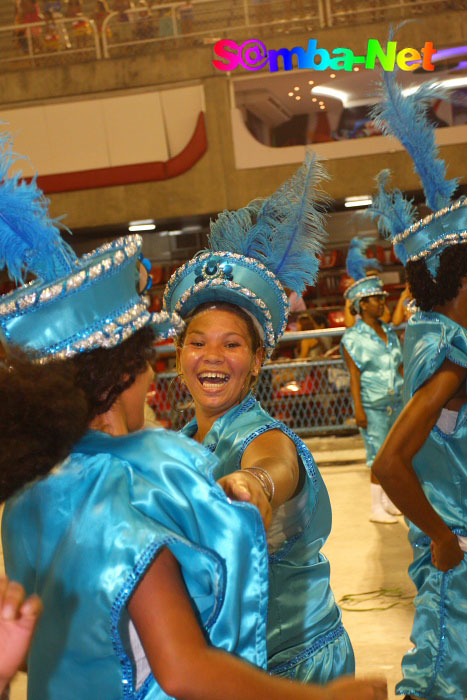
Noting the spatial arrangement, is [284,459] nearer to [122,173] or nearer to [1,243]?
[1,243]

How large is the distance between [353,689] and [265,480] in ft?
1.28

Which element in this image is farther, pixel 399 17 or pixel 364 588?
pixel 399 17

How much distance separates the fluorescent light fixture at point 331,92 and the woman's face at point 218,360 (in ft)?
43.0

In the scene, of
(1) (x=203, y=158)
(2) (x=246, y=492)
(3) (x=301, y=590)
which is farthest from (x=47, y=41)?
(2) (x=246, y=492)

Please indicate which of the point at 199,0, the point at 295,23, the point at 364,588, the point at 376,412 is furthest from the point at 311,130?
the point at 364,588

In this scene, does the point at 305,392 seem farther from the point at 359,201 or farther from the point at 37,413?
the point at 37,413

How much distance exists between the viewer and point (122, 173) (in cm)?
1345

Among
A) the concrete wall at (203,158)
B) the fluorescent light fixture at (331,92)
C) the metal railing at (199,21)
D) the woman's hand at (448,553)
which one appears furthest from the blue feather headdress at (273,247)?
the fluorescent light fixture at (331,92)

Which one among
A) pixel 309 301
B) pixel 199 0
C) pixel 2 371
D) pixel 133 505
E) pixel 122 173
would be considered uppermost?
pixel 199 0

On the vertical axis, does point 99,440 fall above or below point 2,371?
below

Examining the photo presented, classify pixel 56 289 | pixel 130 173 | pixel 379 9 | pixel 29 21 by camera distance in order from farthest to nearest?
pixel 29 21 < pixel 130 173 < pixel 379 9 < pixel 56 289

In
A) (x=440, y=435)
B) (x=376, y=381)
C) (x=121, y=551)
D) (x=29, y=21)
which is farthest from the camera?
(x=29, y=21)

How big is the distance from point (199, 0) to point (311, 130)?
2894 mm

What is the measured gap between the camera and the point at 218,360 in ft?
6.81
